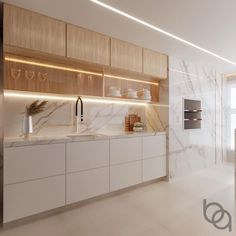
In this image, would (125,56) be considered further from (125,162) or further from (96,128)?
(125,162)

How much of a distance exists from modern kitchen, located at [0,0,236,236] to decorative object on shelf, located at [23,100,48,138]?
0.04 ft

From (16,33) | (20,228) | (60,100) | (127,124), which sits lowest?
(20,228)

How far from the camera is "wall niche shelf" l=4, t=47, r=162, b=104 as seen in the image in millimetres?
2480

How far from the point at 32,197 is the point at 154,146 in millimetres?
2163

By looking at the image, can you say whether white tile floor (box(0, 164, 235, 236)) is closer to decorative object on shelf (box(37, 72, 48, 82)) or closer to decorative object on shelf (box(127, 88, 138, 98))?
decorative object on shelf (box(127, 88, 138, 98))

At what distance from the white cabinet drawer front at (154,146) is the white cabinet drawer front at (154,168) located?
96 millimetres

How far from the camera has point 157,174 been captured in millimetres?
3664

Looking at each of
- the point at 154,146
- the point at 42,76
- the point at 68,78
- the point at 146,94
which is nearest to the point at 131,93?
the point at 146,94

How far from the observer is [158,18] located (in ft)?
7.81

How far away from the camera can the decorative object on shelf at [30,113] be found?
8.48ft

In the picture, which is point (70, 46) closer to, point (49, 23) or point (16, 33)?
point (49, 23)

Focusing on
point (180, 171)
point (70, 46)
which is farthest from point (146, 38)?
point (180, 171)

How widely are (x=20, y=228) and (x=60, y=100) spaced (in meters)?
1.75

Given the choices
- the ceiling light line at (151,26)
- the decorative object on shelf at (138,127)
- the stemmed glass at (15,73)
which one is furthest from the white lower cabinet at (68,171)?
the ceiling light line at (151,26)
